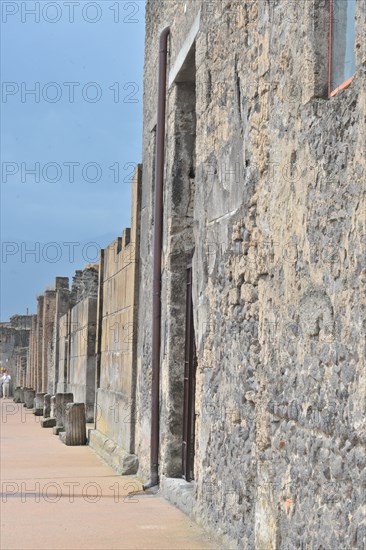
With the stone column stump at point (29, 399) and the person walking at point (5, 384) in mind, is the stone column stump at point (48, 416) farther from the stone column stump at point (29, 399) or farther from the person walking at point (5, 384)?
the person walking at point (5, 384)

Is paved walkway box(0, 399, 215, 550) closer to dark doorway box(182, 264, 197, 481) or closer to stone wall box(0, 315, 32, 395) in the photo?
dark doorway box(182, 264, 197, 481)

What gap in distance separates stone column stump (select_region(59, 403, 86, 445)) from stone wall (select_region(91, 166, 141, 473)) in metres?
0.47

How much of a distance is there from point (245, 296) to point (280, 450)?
1.30m

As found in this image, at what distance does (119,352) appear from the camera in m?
11.4

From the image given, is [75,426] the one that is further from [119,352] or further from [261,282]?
[261,282]

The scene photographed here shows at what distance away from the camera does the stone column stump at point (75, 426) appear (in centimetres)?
1369

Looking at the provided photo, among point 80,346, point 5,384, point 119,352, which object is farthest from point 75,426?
point 5,384

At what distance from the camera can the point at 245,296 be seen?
571 centimetres

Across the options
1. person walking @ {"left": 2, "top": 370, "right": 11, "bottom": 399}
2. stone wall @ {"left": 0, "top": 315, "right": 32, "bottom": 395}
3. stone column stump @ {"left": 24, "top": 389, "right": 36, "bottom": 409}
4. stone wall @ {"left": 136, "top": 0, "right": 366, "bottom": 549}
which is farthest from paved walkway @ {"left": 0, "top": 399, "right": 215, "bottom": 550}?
stone wall @ {"left": 0, "top": 315, "right": 32, "bottom": 395}

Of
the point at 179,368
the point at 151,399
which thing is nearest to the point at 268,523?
the point at 179,368

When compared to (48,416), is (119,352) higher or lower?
higher

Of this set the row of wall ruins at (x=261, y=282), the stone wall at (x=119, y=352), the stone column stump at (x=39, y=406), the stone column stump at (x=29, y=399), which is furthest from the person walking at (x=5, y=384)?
the row of wall ruins at (x=261, y=282)

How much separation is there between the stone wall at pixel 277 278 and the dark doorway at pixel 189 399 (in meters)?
1.20

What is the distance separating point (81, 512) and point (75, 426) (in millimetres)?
6513
